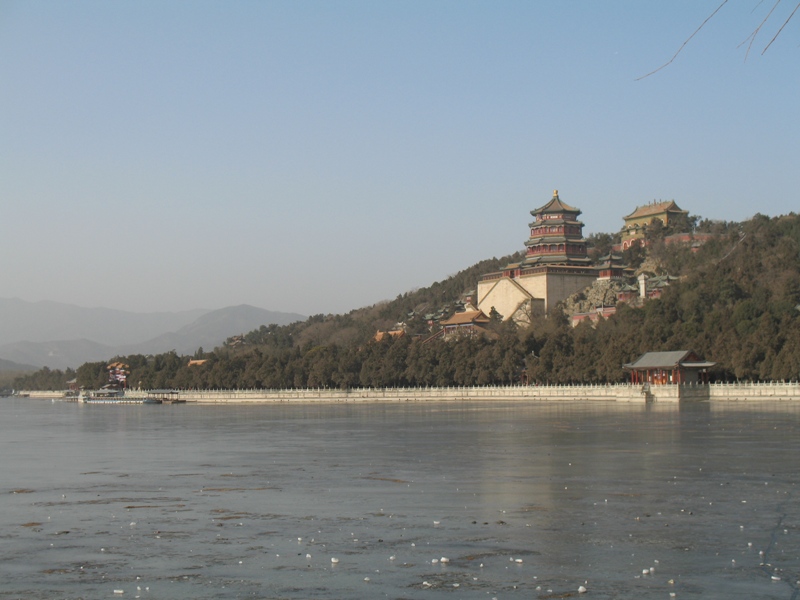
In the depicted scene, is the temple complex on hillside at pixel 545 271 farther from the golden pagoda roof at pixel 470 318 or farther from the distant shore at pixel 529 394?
the distant shore at pixel 529 394

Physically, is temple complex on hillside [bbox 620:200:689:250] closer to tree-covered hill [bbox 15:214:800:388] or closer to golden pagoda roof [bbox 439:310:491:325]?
tree-covered hill [bbox 15:214:800:388]

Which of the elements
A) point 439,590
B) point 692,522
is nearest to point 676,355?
point 692,522

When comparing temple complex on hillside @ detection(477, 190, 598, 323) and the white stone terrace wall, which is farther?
temple complex on hillside @ detection(477, 190, 598, 323)

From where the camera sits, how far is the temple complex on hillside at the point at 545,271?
364ft

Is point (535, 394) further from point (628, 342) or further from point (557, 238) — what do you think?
point (557, 238)

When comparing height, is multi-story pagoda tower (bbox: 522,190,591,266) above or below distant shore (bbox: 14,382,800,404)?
above

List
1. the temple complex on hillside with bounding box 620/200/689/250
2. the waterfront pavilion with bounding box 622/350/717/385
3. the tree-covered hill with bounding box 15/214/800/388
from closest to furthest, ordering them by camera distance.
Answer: the waterfront pavilion with bounding box 622/350/717/385 → the tree-covered hill with bounding box 15/214/800/388 → the temple complex on hillside with bounding box 620/200/689/250

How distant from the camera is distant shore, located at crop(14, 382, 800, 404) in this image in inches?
2586

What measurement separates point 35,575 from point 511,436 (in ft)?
83.7

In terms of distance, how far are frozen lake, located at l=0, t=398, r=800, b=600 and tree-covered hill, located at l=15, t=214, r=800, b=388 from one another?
41853 millimetres

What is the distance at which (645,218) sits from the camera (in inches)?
5989

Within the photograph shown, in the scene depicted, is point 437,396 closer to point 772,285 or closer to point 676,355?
point 676,355

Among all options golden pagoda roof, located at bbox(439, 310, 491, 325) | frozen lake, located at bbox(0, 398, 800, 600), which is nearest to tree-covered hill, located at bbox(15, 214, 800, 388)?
golden pagoda roof, located at bbox(439, 310, 491, 325)

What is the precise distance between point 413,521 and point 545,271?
95.3 meters
